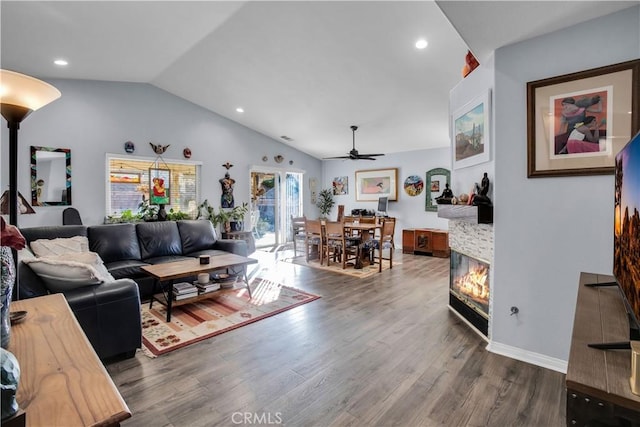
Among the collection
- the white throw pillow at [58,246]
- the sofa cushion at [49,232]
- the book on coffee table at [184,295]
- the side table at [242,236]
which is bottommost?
the book on coffee table at [184,295]

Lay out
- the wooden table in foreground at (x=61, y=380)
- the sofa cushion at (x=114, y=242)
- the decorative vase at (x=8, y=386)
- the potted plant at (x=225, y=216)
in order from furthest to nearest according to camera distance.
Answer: the potted plant at (x=225, y=216)
the sofa cushion at (x=114, y=242)
the wooden table in foreground at (x=61, y=380)
the decorative vase at (x=8, y=386)

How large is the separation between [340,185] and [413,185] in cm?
223

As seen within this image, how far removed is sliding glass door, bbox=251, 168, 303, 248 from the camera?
7652 mm

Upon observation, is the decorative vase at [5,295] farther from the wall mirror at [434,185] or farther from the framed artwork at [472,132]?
the wall mirror at [434,185]

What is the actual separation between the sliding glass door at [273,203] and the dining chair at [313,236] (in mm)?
2125

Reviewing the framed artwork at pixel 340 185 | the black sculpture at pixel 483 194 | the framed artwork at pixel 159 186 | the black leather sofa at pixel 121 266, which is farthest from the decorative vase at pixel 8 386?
the framed artwork at pixel 340 185

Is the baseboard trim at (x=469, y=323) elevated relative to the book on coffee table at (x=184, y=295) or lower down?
lower down

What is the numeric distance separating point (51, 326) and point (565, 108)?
3203 mm

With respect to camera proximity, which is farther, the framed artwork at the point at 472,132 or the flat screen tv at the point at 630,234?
the framed artwork at the point at 472,132

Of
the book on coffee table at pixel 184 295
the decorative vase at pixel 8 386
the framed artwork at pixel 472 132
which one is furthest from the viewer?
the book on coffee table at pixel 184 295

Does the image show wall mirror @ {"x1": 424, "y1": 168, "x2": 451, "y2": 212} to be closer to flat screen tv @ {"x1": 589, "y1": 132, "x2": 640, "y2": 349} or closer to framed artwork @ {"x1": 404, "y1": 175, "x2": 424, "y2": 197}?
framed artwork @ {"x1": 404, "y1": 175, "x2": 424, "y2": 197}

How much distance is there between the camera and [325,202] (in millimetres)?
9023

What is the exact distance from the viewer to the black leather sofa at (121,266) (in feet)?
7.44

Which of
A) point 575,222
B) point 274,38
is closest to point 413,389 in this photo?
point 575,222
